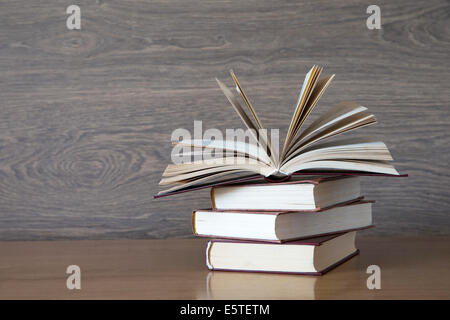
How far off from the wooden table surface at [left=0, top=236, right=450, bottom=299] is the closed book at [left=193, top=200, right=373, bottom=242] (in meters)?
0.07

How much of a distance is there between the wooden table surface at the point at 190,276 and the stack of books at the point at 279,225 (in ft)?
0.08

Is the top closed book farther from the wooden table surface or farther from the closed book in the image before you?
the wooden table surface

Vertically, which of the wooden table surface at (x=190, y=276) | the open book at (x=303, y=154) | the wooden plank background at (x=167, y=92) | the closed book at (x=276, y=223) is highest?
the wooden plank background at (x=167, y=92)

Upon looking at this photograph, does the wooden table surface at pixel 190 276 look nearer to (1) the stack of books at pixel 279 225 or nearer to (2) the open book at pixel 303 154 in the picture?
(1) the stack of books at pixel 279 225

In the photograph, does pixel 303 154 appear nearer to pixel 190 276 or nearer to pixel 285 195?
pixel 285 195

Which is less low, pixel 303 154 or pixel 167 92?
pixel 167 92

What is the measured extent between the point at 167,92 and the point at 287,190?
58cm

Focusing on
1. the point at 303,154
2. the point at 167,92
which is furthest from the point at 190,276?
the point at 167,92

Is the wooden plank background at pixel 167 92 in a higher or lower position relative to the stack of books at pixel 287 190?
higher

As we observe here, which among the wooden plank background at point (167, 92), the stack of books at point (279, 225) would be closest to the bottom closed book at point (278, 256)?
the stack of books at point (279, 225)

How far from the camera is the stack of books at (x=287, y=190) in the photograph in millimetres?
800

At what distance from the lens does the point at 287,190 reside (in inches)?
31.7

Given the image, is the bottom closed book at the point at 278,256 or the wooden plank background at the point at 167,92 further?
the wooden plank background at the point at 167,92

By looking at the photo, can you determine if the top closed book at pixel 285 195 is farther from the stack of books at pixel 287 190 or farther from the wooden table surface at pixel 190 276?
the wooden table surface at pixel 190 276
